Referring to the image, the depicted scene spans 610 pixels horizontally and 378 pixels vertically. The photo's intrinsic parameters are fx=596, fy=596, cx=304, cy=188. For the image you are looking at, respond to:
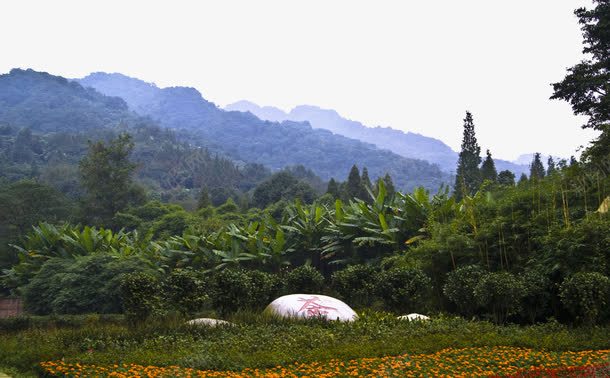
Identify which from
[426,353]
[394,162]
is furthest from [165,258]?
[394,162]

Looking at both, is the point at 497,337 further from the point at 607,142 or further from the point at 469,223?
the point at 607,142

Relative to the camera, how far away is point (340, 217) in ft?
51.7

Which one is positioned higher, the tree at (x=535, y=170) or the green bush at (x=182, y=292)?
the tree at (x=535, y=170)

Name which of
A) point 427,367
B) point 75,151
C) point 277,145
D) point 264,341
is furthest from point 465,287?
point 277,145

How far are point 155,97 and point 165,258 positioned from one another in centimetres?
18365

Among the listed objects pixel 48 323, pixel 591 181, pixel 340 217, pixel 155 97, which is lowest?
pixel 48 323

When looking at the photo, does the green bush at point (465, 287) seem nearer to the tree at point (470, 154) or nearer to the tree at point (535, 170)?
the tree at point (535, 170)

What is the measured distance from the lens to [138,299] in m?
10.1

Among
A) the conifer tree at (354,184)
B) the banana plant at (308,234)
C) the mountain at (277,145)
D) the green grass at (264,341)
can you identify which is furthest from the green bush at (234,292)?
the mountain at (277,145)

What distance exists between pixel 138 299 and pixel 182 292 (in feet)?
3.28

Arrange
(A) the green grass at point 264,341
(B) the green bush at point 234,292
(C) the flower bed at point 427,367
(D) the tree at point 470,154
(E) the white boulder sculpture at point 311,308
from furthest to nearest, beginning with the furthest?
(D) the tree at point 470,154 → (B) the green bush at point 234,292 → (E) the white boulder sculpture at point 311,308 → (A) the green grass at point 264,341 → (C) the flower bed at point 427,367

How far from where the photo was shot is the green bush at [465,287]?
10.4 m

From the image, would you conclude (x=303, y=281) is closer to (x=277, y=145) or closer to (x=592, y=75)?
(x=592, y=75)

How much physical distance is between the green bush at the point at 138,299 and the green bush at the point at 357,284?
4.10 metres
